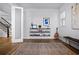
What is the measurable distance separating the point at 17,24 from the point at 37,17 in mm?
596

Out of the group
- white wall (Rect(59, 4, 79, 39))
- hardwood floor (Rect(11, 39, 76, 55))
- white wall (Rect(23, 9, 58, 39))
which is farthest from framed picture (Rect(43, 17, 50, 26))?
hardwood floor (Rect(11, 39, 76, 55))

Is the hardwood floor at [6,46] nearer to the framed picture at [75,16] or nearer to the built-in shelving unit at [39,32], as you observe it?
the built-in shelving unit at [39,32]

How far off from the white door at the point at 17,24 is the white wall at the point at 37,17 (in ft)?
0.44

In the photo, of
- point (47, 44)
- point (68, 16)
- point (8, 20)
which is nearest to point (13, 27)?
point (8, 20)

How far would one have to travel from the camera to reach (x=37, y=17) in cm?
450

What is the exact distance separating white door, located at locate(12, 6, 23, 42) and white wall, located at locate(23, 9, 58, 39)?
135 millimetres

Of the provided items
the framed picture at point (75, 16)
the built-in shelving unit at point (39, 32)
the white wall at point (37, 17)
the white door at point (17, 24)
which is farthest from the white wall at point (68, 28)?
the white door at point (17, 24)

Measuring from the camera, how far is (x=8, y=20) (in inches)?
166

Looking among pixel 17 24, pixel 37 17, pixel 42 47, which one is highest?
pixel 37 17

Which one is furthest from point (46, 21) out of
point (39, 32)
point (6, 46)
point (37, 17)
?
point (6, 46)

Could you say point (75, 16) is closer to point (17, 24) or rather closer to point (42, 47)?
point (42, 47)

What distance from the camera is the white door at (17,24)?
4.16m

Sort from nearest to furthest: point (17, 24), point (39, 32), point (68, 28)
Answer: point (17, 24) < point (39, 32) < point (68, 28)

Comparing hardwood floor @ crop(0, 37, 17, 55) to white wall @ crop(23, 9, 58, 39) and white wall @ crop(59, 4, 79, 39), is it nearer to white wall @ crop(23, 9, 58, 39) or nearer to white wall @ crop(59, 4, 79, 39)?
white wall @ crop(23, 9, 58, 39)
